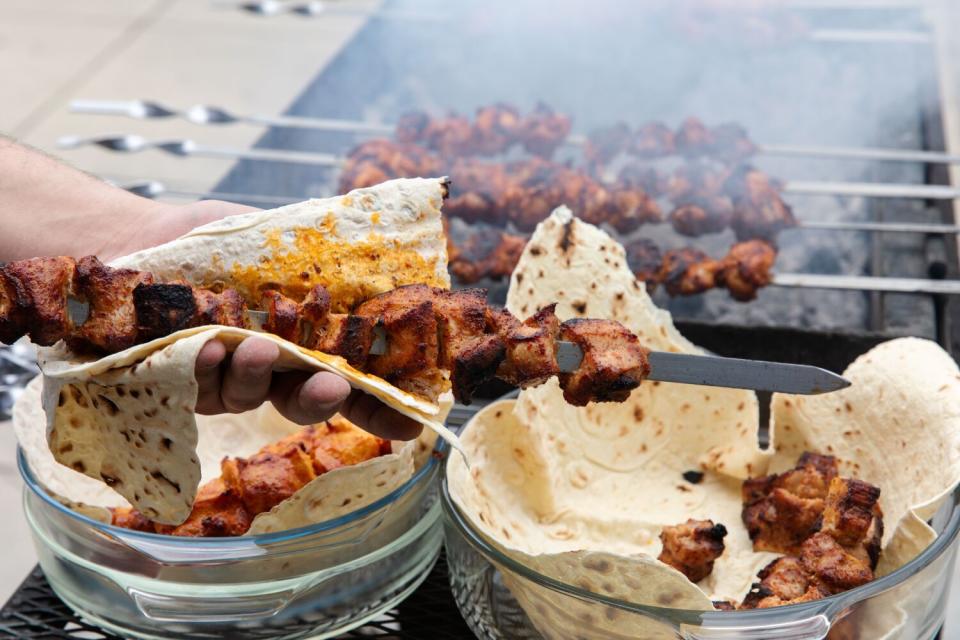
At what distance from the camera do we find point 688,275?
329 cm

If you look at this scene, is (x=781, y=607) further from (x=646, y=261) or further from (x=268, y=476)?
(x=646, y=261)

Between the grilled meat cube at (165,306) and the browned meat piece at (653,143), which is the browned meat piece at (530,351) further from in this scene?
the browned meat piece at (653,143)

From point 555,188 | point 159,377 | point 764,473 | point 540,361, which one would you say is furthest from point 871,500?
point 555,188

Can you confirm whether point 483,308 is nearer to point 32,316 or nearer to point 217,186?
point 32,316

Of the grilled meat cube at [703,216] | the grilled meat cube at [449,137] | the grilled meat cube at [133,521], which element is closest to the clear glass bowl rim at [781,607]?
the grilled meat cube at [133,521]

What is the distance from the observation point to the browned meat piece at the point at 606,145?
13.4 feet

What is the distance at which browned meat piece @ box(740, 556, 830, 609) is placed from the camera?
1876mm

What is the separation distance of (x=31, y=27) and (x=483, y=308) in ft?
23.3

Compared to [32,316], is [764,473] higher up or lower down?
lower down

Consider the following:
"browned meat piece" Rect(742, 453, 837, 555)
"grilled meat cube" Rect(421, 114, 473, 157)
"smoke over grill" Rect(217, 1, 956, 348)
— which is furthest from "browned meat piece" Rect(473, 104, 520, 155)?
"browned meat piece" Rect(742, 453, 837, 555)

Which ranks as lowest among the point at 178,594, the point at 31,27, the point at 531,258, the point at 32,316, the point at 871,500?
the point at 31,27

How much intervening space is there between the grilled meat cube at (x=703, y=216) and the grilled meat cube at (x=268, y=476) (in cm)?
186

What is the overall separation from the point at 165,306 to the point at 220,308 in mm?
88

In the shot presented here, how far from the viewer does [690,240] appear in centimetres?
409
